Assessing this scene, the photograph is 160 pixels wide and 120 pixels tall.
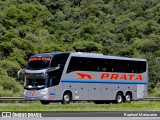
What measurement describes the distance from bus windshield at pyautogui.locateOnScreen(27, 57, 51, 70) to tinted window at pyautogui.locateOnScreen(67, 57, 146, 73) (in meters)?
1.52

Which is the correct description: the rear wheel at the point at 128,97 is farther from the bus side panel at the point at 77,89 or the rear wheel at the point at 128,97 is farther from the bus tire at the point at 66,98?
the bus tire at the point at 66,98

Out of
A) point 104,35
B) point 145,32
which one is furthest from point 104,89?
point 145,32

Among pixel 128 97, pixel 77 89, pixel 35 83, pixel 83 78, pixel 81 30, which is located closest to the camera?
pixel 35 83

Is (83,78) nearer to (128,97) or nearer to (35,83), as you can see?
(35,83)

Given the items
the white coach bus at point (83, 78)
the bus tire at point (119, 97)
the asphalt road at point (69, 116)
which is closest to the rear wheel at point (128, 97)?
the white coach bus at point (83, 78)

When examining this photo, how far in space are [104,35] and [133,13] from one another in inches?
878

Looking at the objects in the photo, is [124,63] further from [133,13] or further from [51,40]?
[133,13]

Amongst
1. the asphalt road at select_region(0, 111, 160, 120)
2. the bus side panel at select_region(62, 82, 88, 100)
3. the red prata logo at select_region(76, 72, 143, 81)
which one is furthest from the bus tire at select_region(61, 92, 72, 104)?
the asphalt road at select_region(0, 111, 160, 120)

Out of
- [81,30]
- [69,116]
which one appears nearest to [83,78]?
[69,116]

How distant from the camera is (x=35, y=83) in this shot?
1069 inches

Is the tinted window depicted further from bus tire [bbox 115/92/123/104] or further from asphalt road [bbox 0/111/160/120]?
asphalt road [bbox 0/111/160/120]

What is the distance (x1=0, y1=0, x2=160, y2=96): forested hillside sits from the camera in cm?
7607

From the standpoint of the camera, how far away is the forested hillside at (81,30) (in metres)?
76.1

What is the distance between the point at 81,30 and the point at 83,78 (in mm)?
77741
